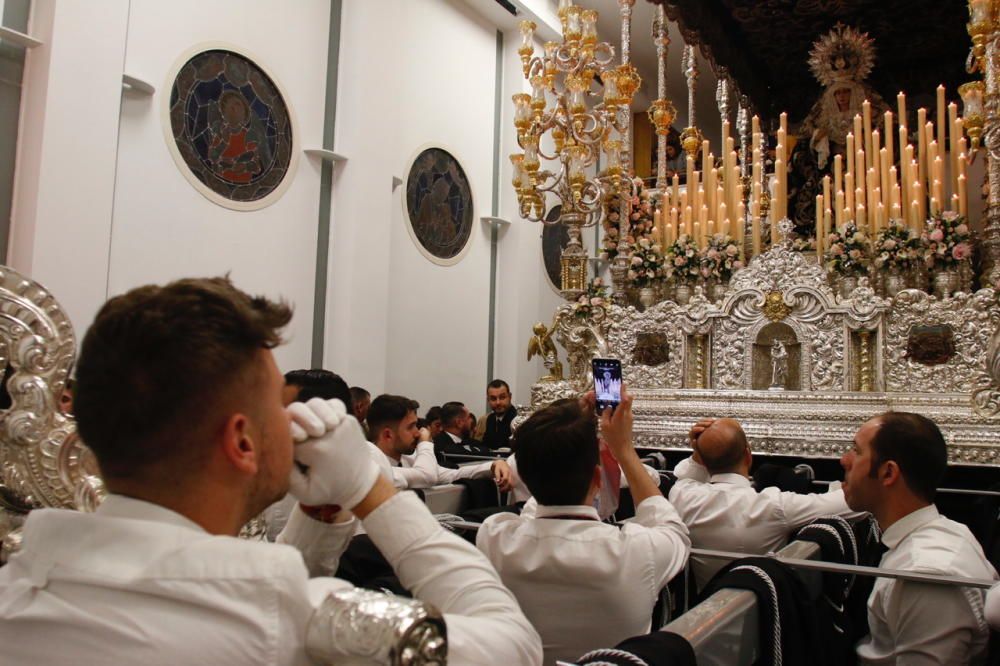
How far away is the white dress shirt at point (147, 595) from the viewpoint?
84 centimetres

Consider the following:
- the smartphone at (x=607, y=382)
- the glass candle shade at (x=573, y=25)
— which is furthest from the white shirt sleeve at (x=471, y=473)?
the glass candle shade at (x=573, y=25)

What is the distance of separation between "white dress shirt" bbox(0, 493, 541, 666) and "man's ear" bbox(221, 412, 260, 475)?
0.09 m

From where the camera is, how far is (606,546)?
183 centimetres

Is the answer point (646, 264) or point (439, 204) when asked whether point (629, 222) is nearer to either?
point (646, 264)

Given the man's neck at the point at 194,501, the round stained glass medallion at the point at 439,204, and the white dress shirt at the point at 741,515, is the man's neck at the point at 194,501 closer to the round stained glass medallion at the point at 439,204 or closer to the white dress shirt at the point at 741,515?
the white dress shirt at the point at 741,515

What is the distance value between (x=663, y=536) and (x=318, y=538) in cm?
93

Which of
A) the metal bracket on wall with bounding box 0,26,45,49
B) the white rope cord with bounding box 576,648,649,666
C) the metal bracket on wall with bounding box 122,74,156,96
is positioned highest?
the metal bracket on wall with bounding box 122,74,156,96

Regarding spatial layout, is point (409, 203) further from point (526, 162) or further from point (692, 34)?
point (692, 34)

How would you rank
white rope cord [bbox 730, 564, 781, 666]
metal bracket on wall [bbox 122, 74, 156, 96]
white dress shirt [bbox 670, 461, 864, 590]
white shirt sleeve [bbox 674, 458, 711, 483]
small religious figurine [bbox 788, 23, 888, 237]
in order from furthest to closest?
small religious figurine [bbox 788, 23, 888, 237]
metal bracket on wall [bbox 122, 74, 156, 96]
white shirt sleeve [bbox 674, 458, 711, 483]
white dress shirt [bbox 670, 461, 864, 590]
white rope cord [bbox 730, 564, 781, 666]

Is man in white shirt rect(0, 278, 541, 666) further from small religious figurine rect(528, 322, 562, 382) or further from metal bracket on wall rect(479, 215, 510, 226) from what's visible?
metal bracket on wall rect(479, 215, 510, 226)

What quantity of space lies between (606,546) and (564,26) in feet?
18.9

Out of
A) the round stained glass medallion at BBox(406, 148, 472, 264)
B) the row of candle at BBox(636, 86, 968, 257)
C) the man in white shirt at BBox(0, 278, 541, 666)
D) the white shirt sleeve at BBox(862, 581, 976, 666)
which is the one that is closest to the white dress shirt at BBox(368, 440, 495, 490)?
the white shirt sleeve at BBox(862, 581, 976, 666)

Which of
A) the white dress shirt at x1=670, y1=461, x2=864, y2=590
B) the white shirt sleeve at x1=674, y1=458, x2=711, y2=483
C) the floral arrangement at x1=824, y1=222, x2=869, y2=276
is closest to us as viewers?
the white dress shirt at x1=670, y1=461, x2=864, y2=590

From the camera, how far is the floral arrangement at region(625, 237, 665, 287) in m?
6.68
